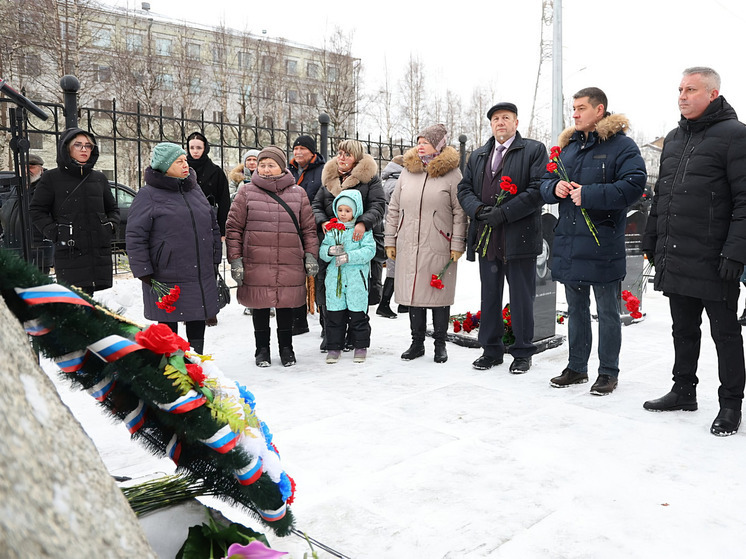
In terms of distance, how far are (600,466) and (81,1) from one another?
23157mm

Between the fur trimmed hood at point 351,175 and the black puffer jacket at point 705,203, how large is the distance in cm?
260

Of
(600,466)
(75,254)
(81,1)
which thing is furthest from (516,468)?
(81,1)

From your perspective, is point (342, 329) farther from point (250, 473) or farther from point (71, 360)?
point (71, 360)

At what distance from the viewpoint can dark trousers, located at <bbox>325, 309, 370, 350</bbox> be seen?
5.76 meters

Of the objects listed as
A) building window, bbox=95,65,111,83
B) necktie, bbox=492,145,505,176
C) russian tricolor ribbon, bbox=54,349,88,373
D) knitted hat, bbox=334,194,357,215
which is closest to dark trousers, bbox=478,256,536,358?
necktie, bbox=492,145,505,176

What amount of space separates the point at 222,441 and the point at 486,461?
76.9 inches

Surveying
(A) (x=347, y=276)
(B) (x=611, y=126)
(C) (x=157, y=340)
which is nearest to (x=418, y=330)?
(A) (x=347, y=276)

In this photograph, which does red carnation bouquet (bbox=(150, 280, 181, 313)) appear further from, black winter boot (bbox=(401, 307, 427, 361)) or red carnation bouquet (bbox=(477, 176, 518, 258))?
red carnation bouquet (bbox=(477, 176, 518, 258))

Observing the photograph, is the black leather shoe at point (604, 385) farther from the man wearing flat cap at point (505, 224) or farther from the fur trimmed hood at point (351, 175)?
the fur trimmed hood at point (351, 175)

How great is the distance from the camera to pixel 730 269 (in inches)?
146

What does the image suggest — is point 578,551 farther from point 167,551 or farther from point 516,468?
point 167,551

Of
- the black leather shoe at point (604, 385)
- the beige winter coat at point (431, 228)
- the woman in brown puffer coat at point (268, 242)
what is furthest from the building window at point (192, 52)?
the black leather shoe at point (604, 385)

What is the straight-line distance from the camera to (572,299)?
4.89 meters

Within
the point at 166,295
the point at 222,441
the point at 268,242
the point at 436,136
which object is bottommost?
the point at 222,441
